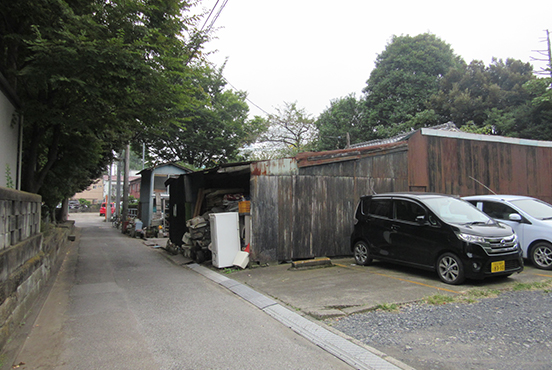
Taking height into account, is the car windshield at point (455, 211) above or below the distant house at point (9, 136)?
below

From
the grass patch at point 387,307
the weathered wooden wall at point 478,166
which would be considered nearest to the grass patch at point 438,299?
the grass patch at point 387,307

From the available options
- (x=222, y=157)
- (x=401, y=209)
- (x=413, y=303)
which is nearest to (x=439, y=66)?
(x=222, y=157)

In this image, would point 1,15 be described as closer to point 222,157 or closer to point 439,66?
point 222,157

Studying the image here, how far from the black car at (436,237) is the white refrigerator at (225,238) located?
294 cm

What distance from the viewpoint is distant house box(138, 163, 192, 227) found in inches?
807

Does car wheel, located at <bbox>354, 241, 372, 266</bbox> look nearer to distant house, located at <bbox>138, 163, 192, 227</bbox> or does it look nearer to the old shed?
the old shed

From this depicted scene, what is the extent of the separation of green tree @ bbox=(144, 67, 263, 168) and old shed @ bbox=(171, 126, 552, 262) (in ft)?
54.4

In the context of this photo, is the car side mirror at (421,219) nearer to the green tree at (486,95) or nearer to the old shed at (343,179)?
the old shed at (343,179)

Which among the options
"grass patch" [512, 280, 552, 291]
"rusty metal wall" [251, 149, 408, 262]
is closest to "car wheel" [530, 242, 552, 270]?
"grass patch" [512, 280, 552, 291]

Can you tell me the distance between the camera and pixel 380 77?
29.5 meters

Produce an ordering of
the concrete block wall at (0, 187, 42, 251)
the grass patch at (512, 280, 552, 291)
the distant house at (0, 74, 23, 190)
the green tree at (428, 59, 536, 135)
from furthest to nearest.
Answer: the green tree at (428, 59, 536, 135) < the distant house at (0, 74, 23, 190) < the grass patch at (512, 280, 552, 291) < the concrete block wall at (0, 187, 42, 251)

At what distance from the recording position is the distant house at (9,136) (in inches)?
241

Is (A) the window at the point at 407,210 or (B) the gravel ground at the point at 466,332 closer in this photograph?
(B) the gravel ground at the point at 466,332

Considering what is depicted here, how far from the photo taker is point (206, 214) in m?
9.61
